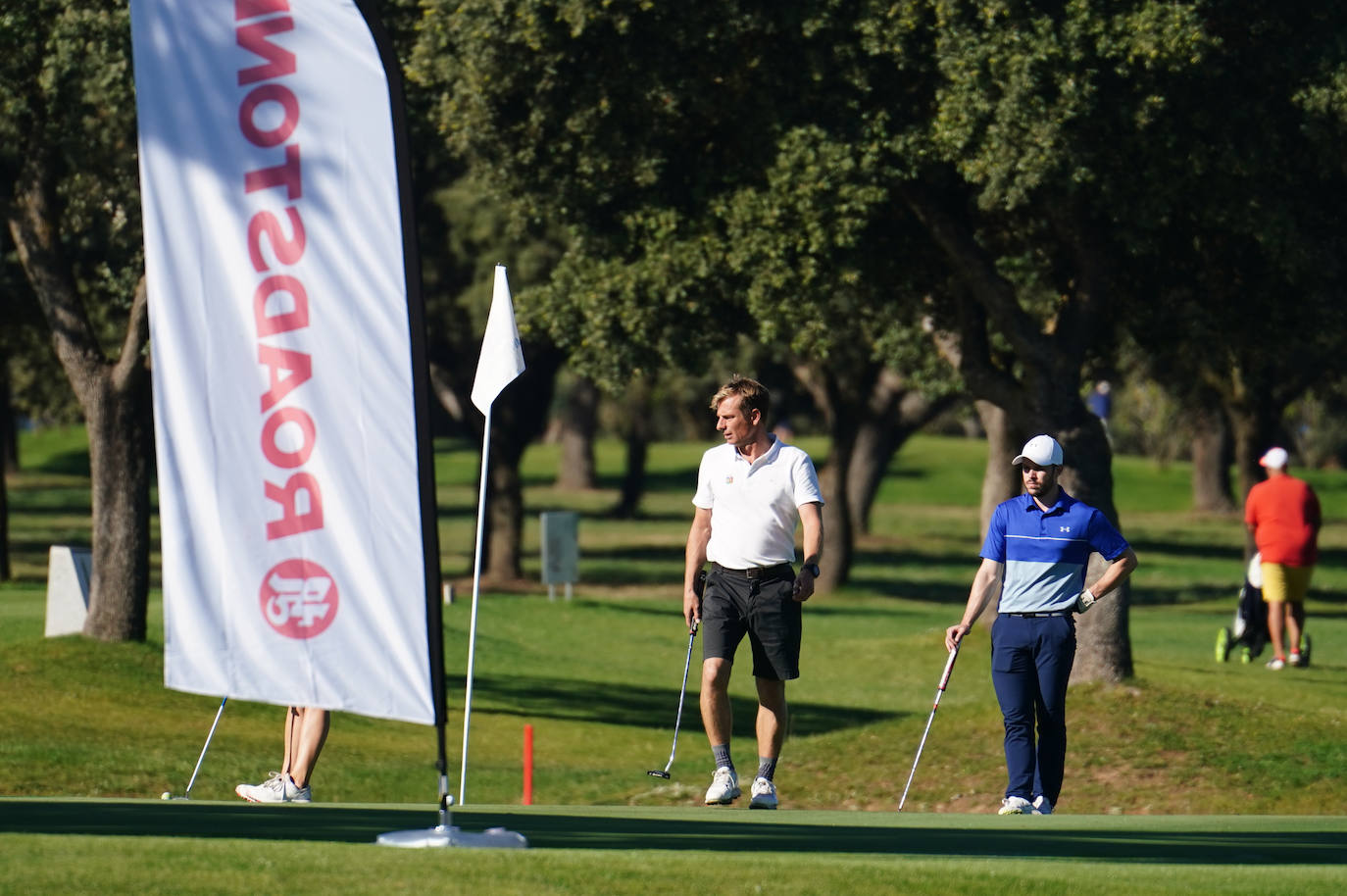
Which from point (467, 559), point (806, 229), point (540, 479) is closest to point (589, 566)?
point (467, 559)

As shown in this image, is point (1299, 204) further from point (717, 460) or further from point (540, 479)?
point (540, 479)

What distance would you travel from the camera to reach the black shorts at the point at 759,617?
31.5ft

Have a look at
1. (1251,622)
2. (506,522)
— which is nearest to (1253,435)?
(506,522)

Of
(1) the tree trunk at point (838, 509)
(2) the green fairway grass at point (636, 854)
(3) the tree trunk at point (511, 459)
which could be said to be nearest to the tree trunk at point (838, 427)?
(1) the tree trunk at point (838, 509)

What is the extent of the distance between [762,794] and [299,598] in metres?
3.61

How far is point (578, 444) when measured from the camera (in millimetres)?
67375

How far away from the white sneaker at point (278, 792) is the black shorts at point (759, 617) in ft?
6.76

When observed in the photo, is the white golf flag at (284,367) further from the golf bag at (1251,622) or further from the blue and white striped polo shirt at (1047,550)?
the golf bag at (1251,622)

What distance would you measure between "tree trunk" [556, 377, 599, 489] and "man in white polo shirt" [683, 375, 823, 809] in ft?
167

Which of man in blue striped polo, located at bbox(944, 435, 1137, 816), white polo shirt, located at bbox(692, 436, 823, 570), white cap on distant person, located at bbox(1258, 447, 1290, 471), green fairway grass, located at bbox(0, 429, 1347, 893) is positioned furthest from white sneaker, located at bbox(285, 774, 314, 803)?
white cap on distant person, located at bbox(1258, 447, 1290, 471)

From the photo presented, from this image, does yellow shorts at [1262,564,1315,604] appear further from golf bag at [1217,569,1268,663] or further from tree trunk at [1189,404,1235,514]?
tree trunk at [1189,404,1235,514]

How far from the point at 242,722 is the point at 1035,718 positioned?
8.68 m

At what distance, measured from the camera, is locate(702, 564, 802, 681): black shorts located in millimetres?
9594

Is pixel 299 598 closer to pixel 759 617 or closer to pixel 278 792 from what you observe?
pixel 278 792
